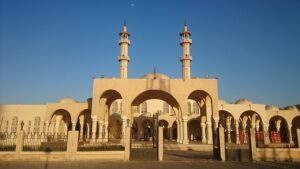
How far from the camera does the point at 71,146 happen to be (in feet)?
46.8

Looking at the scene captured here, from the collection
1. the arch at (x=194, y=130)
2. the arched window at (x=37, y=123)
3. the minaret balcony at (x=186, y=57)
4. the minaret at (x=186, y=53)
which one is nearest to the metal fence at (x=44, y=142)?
the minaret at (x=186, y=53)

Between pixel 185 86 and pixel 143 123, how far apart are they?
48.1ft

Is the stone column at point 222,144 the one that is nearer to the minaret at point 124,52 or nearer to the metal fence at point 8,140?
the metal fence at point 8,140

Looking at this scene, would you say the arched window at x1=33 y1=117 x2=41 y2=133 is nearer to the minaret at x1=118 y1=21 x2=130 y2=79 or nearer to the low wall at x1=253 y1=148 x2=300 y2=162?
the minaret at x1=118 y1=21 x2=130 y2=79

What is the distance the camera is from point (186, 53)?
94.4ft

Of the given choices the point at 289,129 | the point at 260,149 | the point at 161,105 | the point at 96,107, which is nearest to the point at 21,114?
the point at 96,107

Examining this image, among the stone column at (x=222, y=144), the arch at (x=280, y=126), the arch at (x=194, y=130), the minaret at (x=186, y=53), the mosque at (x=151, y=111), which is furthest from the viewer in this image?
the arch at (x=194, y=130)

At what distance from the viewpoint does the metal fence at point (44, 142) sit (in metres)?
14.5

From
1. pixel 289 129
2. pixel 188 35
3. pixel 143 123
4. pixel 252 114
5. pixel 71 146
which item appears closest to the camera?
pixel 71 146

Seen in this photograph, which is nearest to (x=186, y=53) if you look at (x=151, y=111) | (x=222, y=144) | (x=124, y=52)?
(x=124, y=52)

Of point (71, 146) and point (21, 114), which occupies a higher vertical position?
point (21, 114)

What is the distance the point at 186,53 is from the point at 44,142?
18.8 meters

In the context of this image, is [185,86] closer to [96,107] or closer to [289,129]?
[96,107]

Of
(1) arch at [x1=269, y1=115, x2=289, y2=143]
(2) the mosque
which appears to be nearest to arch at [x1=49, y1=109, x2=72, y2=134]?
(2) the mosque
